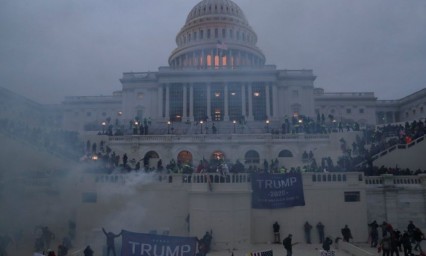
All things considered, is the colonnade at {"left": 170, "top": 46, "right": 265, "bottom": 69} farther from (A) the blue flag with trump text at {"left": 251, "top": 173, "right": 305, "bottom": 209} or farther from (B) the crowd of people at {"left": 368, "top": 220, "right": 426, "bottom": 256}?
(B) the crowd of people at {"left": 368, "top": 220, "right": 426, "bottom": 256}

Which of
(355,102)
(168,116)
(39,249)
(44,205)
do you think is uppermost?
(355,102)

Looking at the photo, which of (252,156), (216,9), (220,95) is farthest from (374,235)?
(216,9)

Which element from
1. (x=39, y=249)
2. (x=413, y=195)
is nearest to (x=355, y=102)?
(x=413, y=195)

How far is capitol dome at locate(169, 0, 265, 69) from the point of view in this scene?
8906 centimetres

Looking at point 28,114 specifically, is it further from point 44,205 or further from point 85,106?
point 85,106

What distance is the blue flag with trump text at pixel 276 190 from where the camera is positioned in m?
22.1

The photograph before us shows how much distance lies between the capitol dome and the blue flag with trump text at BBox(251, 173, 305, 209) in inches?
2570

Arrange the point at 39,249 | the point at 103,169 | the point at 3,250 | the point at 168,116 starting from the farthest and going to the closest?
the point at 168,116 < the point at 103,169 < the point at 39,249 < the point at 3,250

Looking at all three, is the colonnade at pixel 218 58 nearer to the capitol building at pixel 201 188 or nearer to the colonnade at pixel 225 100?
the colonnade at pixel 225 100

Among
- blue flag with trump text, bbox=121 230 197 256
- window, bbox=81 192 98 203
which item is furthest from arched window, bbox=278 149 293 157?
blue flag with trump text, bbox=121 230 197 256

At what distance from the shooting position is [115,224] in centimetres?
2164

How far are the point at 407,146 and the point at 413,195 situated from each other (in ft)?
26.9

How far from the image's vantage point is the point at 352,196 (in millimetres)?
23047

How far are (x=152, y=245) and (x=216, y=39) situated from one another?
83802 mm
